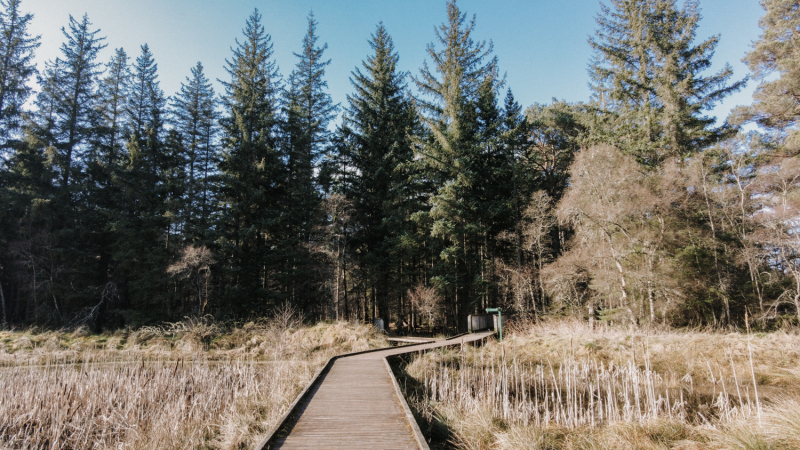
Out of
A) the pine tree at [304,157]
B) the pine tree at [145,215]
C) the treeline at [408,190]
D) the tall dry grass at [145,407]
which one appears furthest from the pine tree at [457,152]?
the pine tree at [145,215]

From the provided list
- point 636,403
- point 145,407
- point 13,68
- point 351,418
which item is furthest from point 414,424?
point 13,68

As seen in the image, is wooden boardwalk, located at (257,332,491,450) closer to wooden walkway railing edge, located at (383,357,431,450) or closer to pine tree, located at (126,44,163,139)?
wooden walkway railing edge, located at (383,357,431,450)

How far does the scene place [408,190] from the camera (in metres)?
22.8

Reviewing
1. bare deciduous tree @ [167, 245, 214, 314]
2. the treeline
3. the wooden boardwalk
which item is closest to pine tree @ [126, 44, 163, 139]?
the treeline

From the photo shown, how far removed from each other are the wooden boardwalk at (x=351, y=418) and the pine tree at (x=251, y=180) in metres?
14.7

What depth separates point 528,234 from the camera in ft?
66.3

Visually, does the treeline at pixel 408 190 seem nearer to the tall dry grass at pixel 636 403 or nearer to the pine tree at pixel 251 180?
the pine tree at pixel 251 180

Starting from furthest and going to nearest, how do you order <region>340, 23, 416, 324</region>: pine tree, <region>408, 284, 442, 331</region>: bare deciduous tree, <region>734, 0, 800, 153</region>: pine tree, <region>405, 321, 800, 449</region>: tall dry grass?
<region>340, 23, 416, 324</region>: pine tree
<region>408, 284, 442, 331</region>: bare deciduous tree
<region>734, 0, 800, 153</region>: pine tree
<region>405, 321, 800, 449</region>: tall dry grass

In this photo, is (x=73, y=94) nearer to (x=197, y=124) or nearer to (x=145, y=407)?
(x=197, y=124)

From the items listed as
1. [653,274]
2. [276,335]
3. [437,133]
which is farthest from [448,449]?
[437,133]

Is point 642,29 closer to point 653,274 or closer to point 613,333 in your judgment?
point 653,274

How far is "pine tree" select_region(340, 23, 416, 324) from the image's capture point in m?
22.4

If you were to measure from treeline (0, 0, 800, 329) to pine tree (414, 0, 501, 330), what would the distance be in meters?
0.14

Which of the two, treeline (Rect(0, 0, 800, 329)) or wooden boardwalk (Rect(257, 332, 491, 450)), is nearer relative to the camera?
wooden boardwalk (Rect(257, 332, 491, 450))
